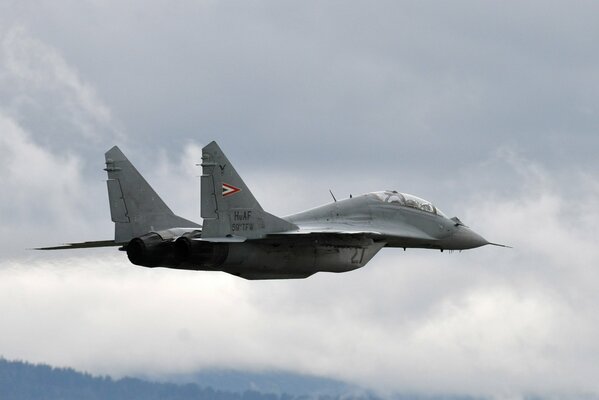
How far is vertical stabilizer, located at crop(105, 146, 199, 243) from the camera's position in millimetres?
46875

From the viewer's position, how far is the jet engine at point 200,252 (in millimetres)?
42875

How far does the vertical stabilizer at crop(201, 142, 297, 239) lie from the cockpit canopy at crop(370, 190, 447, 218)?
23.3 ft

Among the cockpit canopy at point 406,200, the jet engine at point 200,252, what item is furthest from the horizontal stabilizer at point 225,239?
the cockpit canopy at point 406,200

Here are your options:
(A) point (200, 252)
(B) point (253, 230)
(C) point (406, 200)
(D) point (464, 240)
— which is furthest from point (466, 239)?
(A) point (200, 252)

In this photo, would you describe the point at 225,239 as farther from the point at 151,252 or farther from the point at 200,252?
the point at 151,252

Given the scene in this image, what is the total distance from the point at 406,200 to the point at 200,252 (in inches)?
389

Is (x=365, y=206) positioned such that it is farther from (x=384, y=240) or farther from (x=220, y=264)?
(x=220, y=264)

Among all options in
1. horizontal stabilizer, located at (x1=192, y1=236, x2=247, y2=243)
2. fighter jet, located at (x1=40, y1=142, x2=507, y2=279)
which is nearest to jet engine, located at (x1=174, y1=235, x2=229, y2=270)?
A: fighter jet, located at (x1=40, y1=142, x2=507, y2=279)

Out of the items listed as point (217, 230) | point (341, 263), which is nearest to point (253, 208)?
point (217, 230)

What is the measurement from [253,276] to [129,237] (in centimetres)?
461

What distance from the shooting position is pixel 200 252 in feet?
141

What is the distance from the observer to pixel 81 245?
47.5 m

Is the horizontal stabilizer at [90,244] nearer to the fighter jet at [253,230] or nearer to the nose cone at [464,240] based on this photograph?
the fighter jet at [253,230]

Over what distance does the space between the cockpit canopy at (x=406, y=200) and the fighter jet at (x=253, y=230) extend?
4 cm
